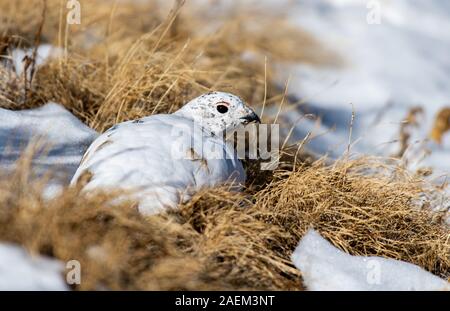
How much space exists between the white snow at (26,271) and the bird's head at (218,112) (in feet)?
3.38

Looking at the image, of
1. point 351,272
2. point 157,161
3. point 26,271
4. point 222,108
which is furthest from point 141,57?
point 26,271

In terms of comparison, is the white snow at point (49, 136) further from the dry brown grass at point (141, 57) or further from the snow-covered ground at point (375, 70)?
the snow-covered ground at point (375, 70)

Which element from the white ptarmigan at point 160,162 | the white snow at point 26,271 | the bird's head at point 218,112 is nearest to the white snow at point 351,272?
the white ptarmigan at point 160,162

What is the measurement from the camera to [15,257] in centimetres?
206

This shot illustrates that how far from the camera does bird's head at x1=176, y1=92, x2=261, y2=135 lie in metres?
2.97

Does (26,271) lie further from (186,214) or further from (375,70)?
(375,70)

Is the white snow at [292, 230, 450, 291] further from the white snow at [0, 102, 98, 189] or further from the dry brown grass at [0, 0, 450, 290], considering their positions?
the white snow at [0, 102, 98, 189]

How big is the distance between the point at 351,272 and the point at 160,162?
69cm

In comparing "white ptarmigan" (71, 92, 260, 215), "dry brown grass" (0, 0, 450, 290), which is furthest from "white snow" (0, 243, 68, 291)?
"white ptarmigan" (71, 92, 260, 215)

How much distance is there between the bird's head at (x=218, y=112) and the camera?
9.76 ft

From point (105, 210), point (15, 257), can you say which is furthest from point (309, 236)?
point (15, 257)

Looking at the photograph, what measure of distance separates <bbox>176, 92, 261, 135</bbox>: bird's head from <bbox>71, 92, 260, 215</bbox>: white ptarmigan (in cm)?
12
